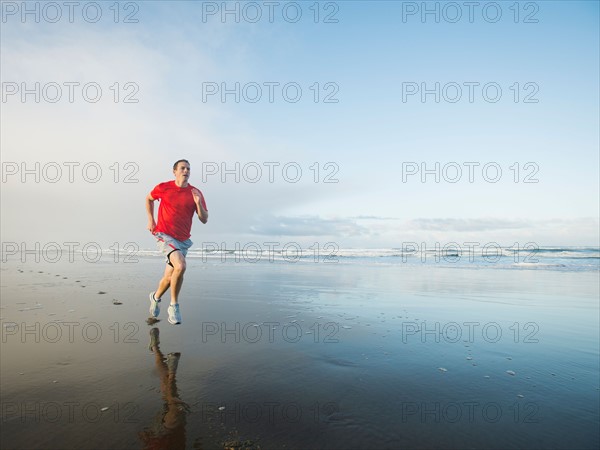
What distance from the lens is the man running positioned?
18.7 feet

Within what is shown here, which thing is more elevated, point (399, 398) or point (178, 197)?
point (178, 197)

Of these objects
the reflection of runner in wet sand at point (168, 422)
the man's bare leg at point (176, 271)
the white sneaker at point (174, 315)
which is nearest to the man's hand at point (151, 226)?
the man's bare leg at point (176, 271)

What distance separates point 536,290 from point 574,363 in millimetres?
6976

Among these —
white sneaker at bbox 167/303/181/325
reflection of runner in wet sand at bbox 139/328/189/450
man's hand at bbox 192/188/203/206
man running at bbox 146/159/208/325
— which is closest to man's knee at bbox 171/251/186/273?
man running at bbox 146/159/208/325

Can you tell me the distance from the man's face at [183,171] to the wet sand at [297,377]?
2384mm

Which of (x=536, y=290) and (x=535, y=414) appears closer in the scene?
(x=535, y=414)

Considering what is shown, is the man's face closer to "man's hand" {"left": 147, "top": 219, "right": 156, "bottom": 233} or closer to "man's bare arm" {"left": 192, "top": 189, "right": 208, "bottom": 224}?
"man's bare arm" {"left": 192, "top": 189, "right": 208, "bottom": 224}

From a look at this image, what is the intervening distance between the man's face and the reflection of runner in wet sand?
3.21 meters

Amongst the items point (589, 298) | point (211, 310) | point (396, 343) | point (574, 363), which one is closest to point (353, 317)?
point (396, 343)

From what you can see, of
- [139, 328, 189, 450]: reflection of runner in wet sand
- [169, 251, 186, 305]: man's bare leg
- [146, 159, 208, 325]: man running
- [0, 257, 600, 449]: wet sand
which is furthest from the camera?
[146, 159, 208, 325]: man running

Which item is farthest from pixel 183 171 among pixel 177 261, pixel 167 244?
pixel 177 261

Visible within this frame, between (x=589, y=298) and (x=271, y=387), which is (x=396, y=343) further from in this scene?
(x=589, y=298)

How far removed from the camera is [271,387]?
3107 mm

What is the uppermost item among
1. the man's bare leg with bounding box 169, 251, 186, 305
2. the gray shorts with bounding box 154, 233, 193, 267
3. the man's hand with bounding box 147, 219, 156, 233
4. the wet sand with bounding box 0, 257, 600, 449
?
the man's hand with bounding box 147, 219, 156, 233
